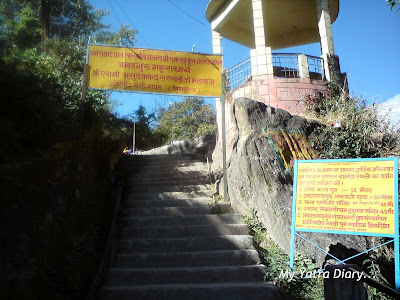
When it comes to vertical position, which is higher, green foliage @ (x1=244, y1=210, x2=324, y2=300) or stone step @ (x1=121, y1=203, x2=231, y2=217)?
stone step @ (x1=121, y1=203, x2=231, y2=217)

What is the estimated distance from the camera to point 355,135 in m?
7.03

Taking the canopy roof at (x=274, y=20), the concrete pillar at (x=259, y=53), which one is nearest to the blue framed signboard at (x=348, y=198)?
the concrete pillar at (x=259, y=53)

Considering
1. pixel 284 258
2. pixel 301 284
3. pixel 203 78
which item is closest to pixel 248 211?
pixel 284 258

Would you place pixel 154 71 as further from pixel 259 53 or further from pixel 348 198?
pixel 259 53

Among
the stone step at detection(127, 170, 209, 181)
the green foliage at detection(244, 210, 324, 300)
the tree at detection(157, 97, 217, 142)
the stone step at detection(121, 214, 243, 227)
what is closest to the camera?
the green foliage at detection(244, 210, 324, 300)

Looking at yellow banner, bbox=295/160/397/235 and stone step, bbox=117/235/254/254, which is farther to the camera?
stone step, bbox=117/235/254/254

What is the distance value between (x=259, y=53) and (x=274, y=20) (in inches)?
132

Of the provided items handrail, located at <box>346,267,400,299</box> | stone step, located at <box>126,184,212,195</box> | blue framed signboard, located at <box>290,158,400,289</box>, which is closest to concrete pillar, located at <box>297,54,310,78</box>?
stone step, located at <box>126,184,212,195</box>

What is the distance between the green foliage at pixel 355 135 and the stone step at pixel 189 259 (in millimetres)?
3257

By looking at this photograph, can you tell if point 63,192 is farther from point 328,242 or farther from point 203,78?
point 328,242

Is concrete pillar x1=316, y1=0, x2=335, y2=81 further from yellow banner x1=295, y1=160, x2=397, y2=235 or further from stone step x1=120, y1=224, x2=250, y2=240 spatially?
stone step x1=120, y1=224, x2=250, y2=240

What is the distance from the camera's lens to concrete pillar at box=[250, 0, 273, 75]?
9.14 metres

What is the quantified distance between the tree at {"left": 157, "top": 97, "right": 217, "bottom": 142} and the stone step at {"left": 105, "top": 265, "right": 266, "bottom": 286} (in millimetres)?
15009

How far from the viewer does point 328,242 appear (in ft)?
15.7
